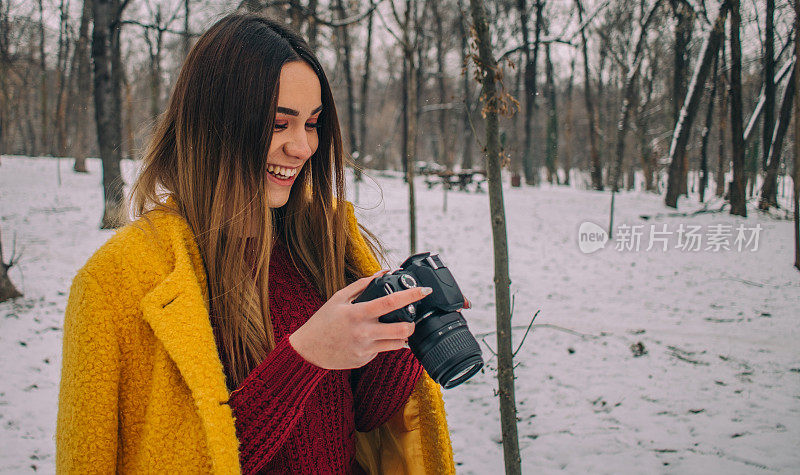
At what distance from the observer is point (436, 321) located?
0.99m

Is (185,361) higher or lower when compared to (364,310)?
lower

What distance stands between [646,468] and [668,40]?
11.5 meters

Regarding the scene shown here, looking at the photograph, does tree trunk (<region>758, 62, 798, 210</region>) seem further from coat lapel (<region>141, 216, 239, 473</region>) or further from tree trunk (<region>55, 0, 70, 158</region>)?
tree trunk (<region>55, 0, 70, 158</region>)

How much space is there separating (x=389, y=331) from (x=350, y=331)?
2.9 inches

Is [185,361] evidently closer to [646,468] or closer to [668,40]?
[646,468]

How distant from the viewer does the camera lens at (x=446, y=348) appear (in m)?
0.96

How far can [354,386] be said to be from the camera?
134cm

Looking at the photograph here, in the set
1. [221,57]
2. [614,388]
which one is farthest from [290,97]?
[614,388]

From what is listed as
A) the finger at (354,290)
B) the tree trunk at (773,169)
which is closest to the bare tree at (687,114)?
the tree trunk at (773,169)

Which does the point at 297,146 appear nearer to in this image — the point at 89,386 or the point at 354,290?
the point at 354,290

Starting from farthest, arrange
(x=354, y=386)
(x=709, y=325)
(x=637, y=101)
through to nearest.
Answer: (x=637, y=101), (x=709, y=325), (x=354, y=386)

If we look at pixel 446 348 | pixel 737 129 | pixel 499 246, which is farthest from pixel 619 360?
pixel 737 129

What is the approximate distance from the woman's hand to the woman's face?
42 centimetres

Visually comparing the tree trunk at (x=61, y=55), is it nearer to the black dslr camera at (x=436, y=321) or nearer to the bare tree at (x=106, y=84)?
the bare tree at (x=106, y=84)
